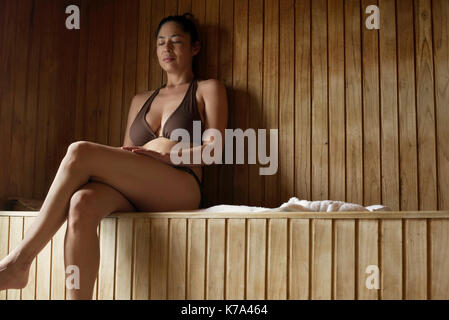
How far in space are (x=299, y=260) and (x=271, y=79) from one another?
102 centimetres

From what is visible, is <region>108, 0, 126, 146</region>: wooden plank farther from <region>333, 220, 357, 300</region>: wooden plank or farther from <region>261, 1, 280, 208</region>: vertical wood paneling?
<region>333, 220, 357, 300</region>: wooden plank

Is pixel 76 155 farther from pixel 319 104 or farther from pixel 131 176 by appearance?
pixel 319 104

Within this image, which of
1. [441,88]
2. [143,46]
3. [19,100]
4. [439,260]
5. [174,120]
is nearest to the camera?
[439,260]

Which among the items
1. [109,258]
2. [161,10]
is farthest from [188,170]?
[161,10]

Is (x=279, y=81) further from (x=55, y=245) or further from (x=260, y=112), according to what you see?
(x=55, y=245)

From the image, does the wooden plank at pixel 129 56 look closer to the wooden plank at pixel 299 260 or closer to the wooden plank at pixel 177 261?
the wooden plank at pixel 177 261

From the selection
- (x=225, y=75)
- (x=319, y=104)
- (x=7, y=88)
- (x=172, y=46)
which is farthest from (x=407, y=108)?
(x=7, y=88)

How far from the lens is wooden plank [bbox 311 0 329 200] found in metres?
2.18

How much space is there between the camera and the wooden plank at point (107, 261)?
1735 mm

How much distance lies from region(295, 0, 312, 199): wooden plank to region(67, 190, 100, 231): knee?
933mm

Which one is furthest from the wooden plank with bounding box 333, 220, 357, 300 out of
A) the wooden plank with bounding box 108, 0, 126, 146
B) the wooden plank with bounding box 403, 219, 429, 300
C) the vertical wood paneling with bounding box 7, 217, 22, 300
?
the wooden plank with bounding box 108, 0, 126, 146

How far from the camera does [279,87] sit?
2.29 metres

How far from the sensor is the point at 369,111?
2.14 metres

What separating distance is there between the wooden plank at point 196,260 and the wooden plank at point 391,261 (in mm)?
538
